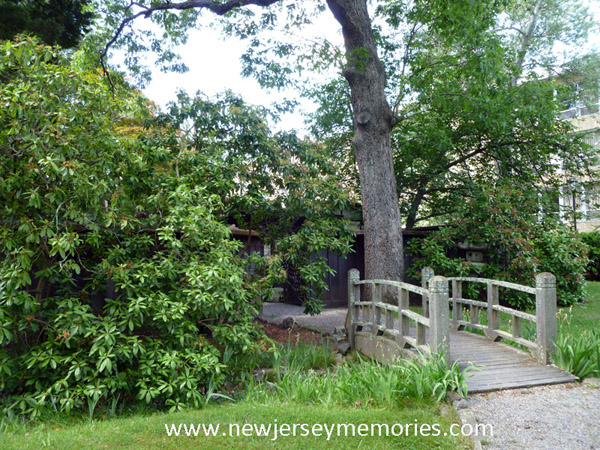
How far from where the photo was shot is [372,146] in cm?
897

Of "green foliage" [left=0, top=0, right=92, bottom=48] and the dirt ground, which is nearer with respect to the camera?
"green foliage" [left=0, top=0, right=92, bottom=48]

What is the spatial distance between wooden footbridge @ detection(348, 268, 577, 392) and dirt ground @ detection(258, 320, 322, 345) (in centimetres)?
86

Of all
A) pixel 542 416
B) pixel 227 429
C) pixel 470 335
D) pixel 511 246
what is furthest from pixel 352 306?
pixel 511 246

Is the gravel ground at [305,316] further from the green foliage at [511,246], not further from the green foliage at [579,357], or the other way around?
the green foliage at [579,357]

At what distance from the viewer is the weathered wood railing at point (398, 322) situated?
5.14 m

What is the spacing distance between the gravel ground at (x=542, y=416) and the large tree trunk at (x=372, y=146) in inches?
156

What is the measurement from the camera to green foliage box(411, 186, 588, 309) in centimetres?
1095

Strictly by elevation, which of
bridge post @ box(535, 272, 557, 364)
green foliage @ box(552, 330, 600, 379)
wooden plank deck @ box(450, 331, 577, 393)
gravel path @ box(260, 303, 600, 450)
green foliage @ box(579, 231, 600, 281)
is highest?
green foliage @ box(579, 231, 600, 281)

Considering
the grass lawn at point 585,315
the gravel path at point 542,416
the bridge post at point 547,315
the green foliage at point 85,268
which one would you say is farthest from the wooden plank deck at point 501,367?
the green foliage at point 85,268

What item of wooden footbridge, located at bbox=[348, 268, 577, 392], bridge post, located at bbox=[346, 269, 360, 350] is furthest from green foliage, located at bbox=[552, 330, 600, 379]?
bridge post, located at bbox=[346, 269, 360, 350]

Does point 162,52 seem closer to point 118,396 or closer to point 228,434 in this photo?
point 118,396

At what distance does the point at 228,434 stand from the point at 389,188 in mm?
6057

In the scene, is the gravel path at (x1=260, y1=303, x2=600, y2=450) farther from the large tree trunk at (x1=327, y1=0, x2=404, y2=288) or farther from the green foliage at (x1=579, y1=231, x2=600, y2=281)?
the green foliage at (x1=579, y1=231, x2=600, y2=281)

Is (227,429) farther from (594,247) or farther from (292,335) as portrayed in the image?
(594,247)
